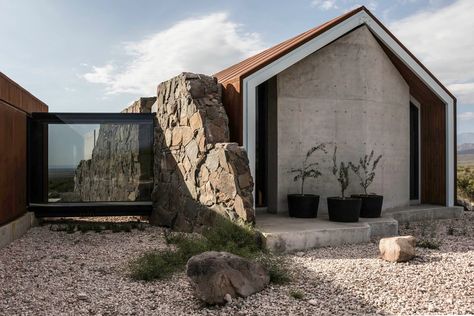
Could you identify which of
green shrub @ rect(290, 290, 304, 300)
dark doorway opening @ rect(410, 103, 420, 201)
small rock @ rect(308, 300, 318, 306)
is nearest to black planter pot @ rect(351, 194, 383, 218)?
dark doorway opening @ rect(410, 103, 420, 201)

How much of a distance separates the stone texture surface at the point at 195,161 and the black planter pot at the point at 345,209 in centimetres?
183

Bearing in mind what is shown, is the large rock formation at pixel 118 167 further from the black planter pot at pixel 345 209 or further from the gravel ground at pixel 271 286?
the black planter pot at pixel 345 209

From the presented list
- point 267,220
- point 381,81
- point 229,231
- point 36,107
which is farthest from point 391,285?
point 36,107

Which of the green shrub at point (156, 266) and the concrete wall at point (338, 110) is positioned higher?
the concrete wall at point (338, 110)

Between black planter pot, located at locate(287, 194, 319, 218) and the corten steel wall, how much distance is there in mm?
5558

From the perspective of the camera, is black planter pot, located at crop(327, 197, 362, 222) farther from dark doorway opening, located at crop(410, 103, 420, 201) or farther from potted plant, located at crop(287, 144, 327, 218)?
dark doorway opening, located at crop(410, 103, 420, 201)

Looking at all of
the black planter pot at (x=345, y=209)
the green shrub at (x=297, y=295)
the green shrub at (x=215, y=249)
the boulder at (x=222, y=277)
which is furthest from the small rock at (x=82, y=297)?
the black planter pot at (x=345, y=209)

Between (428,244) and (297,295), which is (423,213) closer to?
(428,244)

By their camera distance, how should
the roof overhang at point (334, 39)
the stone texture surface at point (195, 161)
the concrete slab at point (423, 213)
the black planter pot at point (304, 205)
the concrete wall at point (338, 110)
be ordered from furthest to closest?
the concrete slab at point (423, 213)
the concrete wall at point (338, 110)
the black planter pot at point (304, 205)
the roof overhang at point (334, 39)
the stone texture surface at point (195, 161)

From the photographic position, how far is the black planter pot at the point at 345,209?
7.89 m

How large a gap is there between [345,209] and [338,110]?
2627mm

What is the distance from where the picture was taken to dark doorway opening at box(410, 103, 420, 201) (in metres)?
11.8

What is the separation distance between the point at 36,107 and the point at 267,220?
6584 millimetres

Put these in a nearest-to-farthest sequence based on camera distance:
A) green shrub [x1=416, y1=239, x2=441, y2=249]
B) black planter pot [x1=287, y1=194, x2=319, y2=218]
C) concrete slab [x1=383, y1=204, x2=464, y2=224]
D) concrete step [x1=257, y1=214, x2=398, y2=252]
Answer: concrete step [x1=257, y1=214, x2=398, y2=252], green shrub [x1=416, y1=239, x2=441, y2=249], black planter pot [x1=287, y1=194, x2=319, y2=218], concrete slab [x1=383, y1=204, x2=464, y2=224]
